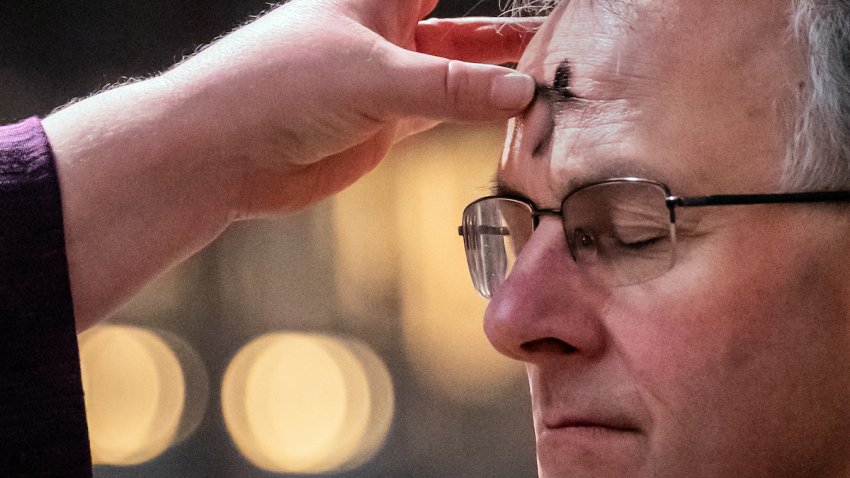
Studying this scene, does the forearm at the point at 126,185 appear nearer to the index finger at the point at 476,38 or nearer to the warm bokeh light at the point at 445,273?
the index finger at the point at 476,38

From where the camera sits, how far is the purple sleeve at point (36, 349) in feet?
4.27

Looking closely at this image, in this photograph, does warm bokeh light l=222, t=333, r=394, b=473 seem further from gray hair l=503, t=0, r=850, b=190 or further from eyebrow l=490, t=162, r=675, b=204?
gray hair l=503, t=0, r=850, b=190

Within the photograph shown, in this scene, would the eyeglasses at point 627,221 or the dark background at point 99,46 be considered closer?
the eyeglasses at point 627,221

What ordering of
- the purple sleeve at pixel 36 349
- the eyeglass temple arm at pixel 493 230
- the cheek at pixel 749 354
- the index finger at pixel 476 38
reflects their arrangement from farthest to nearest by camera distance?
the index finger at pixel 476 38, the eyeglass temple arm at pixel 493 230, the purple sleeve at pixel 36 349, the cheek at pixel 749 354

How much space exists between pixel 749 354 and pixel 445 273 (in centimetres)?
344

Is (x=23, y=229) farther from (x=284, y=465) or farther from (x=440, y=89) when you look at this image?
(x=284, y=465)

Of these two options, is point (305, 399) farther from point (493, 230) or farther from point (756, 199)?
point (756, 199)

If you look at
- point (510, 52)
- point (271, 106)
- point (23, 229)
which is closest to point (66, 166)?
point (23, 229)

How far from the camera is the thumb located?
1.34m

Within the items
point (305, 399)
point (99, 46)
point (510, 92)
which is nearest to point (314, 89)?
point (510, 92)

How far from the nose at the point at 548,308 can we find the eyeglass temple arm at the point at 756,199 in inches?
6.2

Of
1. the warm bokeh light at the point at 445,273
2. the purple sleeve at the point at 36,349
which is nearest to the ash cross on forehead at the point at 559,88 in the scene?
the purple sleeve at the point at 36,349

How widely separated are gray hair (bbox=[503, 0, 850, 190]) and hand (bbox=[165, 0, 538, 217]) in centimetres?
37

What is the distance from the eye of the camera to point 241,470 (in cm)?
420
